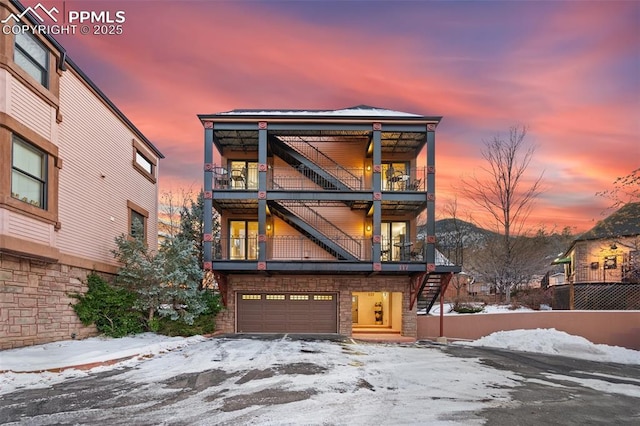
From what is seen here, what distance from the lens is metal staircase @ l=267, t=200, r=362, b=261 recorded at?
1822cm

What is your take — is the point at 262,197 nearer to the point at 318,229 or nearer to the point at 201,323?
the point at 318,229

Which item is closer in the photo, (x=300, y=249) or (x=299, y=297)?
(x=299, y=297)

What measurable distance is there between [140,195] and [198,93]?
21.6 ft

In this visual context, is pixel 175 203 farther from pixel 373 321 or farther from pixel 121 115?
pixel 373 321

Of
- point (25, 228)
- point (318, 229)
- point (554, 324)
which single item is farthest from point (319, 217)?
point (25, 228)

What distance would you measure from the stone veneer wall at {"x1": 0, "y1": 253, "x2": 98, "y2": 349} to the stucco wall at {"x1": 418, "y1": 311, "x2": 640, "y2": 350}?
49.3 feet

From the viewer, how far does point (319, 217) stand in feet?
65.5

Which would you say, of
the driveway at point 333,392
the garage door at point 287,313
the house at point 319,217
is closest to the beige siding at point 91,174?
the house at point 319,217

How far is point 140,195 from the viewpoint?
1950cm

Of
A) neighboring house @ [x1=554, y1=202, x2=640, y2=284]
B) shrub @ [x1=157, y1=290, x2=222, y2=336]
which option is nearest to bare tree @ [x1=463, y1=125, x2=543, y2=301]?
neighboring house @ [x1=554, y1=202, x2=640, y2=284]

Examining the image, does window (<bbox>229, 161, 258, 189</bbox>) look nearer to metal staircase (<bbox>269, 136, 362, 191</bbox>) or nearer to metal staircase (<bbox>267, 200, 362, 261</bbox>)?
metal staircase (<bbox>269, 136, 362, 191</bbox>)

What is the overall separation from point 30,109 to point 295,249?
39.8 feet

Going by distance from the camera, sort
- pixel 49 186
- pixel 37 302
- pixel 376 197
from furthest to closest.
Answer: pixel 376 197 < pixel 49 186 < pixel 37 302

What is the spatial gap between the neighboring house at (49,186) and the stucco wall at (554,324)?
15225mm
